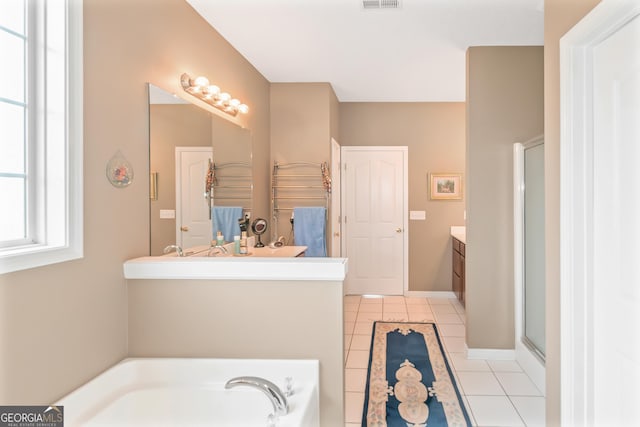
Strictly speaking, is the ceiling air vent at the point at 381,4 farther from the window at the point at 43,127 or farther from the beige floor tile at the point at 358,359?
the beige floor tile at the point at 358,359

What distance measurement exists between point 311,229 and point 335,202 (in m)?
0.95

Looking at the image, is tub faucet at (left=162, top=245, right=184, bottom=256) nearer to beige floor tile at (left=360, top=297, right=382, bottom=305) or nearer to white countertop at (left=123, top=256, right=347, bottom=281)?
white countertop at (left=123, top=256, right=347, bottom=281)

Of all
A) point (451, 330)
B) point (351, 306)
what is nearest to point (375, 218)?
point (351, 306)

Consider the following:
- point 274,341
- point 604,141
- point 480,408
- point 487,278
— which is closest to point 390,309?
point 487,278

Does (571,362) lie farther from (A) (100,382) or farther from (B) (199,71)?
(B) (199,71)

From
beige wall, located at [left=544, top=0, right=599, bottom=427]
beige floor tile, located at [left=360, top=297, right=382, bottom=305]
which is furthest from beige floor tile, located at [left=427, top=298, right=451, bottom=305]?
beige wall, located at [left=544, top=0, right=599, bottom=427]

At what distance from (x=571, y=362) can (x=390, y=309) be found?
10.6 feet

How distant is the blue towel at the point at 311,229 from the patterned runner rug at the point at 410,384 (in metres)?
1.06

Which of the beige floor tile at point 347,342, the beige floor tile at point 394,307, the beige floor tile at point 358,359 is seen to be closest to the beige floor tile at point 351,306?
the beige floor tile at point 394,307

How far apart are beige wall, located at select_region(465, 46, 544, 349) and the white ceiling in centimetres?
20

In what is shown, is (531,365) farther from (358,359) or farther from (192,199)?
(192,199)

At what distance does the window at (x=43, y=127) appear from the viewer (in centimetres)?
152

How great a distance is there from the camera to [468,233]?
3.40 meters

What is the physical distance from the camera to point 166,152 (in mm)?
2344
